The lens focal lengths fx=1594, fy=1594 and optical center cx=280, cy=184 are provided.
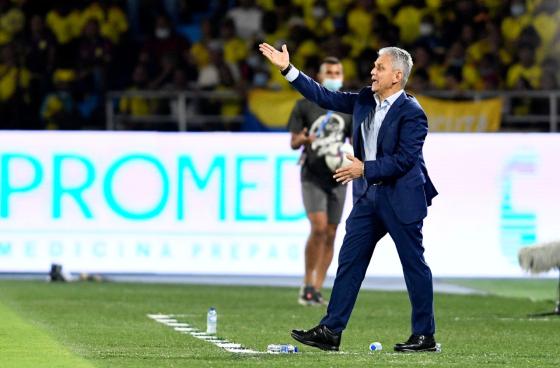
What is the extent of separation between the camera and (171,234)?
18.6 metres

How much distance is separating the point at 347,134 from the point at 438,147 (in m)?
3.22

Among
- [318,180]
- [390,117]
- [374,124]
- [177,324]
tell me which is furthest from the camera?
[318,180]

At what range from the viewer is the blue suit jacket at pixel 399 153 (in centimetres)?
1047

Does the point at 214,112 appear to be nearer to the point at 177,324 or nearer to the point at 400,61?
the point at 177,324

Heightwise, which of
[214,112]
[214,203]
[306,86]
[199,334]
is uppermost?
[214,112]

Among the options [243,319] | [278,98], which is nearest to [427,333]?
[243,319]

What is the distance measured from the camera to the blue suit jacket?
10.5m

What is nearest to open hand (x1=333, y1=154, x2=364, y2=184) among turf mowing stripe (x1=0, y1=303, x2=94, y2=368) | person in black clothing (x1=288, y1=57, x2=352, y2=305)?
turf mowing stripe (x1=0, y1=303, x2=94, y2=368)

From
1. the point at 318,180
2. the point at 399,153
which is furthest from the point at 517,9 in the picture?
the point at 399,153

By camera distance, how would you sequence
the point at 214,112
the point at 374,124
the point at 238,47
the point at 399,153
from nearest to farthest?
the point at 399,153 → the point at 374,124 → the point at 214,112 → the point at 238,47

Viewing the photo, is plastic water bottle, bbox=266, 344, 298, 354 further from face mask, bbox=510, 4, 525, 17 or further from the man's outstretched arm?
face mask, bbox=510, 4, 525, 17

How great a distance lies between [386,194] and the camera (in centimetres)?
1062

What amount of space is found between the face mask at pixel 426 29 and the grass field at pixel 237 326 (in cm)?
632

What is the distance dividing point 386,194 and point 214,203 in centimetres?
826
